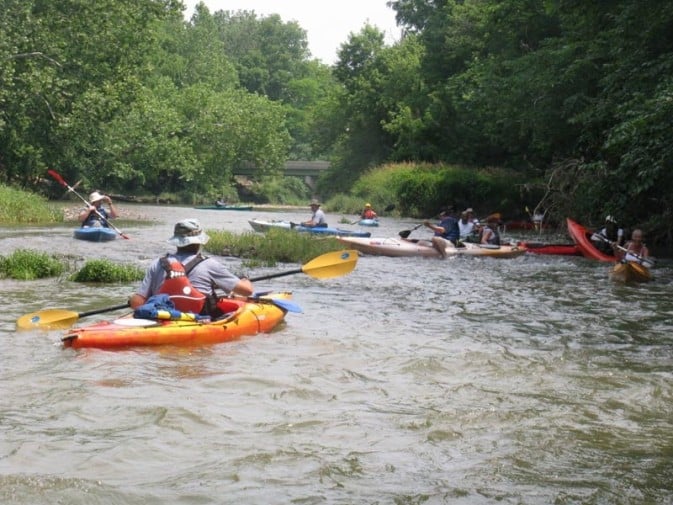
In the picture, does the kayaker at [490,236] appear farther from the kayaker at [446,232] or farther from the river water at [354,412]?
the river water at [354,412]

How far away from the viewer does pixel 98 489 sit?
454 centimetres

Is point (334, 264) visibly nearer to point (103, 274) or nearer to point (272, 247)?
point (103, 274)

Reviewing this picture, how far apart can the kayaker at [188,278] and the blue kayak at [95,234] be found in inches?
448

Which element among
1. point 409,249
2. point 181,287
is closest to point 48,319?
point 181,287

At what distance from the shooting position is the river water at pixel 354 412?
15.4 ft

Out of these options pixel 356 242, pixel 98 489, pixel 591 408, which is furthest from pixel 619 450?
pixel 356 242

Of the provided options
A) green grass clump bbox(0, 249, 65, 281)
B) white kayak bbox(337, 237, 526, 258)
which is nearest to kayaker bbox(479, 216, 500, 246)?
white kayak bbox(337, 237, 526, 258)

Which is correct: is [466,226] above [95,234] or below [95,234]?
above

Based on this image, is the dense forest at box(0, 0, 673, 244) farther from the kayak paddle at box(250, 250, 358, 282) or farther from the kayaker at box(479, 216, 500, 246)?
the kayak paddle at box(250, 250, 358, 282)

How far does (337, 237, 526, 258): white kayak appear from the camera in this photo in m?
18.2

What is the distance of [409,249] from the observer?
18.3m

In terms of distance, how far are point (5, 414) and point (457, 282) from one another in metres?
9.51

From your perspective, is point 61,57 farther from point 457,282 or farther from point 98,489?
point 98,489

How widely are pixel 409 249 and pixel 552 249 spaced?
11.7 feet
